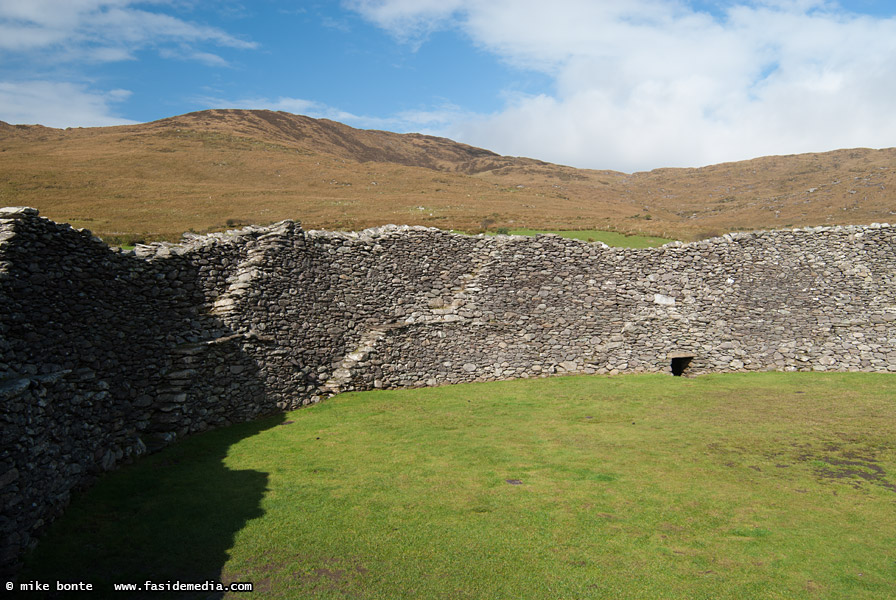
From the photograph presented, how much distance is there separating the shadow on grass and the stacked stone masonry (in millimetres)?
396

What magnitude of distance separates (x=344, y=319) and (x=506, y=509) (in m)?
10.4

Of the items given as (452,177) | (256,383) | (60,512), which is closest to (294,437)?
(256,383)

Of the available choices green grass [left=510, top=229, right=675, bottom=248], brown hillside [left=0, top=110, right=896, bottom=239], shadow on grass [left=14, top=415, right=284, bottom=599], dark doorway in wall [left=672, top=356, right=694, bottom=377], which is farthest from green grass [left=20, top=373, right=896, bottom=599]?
brown hillside [left=0, top=110, right=896, bottom=239]

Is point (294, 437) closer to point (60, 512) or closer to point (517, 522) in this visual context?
point (60, 512)

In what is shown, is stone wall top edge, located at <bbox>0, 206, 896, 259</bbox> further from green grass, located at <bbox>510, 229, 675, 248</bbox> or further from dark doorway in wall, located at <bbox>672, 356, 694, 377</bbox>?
green grass, located at <bbox>510, 229, 675, 248</bbox>

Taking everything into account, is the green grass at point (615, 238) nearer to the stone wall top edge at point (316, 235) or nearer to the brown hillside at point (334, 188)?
the brown hillside at point (334, 188)

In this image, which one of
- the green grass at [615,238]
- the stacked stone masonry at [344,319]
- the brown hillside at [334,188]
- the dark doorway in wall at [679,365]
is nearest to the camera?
the stacked stone masonry at [344,319]

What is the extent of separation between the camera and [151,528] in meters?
8.41

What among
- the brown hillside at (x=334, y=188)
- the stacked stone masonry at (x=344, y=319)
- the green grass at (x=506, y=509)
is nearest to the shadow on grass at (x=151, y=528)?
the green grass at (x=506, y=509)

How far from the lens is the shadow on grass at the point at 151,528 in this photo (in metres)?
7.12

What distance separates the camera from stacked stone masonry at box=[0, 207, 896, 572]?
9.45 m

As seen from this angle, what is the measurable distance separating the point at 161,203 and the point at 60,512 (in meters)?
61.6

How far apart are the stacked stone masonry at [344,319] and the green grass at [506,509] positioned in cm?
99

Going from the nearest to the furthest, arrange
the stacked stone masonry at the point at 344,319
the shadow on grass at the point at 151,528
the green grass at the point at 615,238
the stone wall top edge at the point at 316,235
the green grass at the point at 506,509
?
1. the shadow on grass at the point at 151,528
2. the green grass at the point at 506,509
3. the stacked stone masonry at the point at 344,319
4. the stone wall top edge at the point at 316,235
5. the green grass at the point at 615,238
